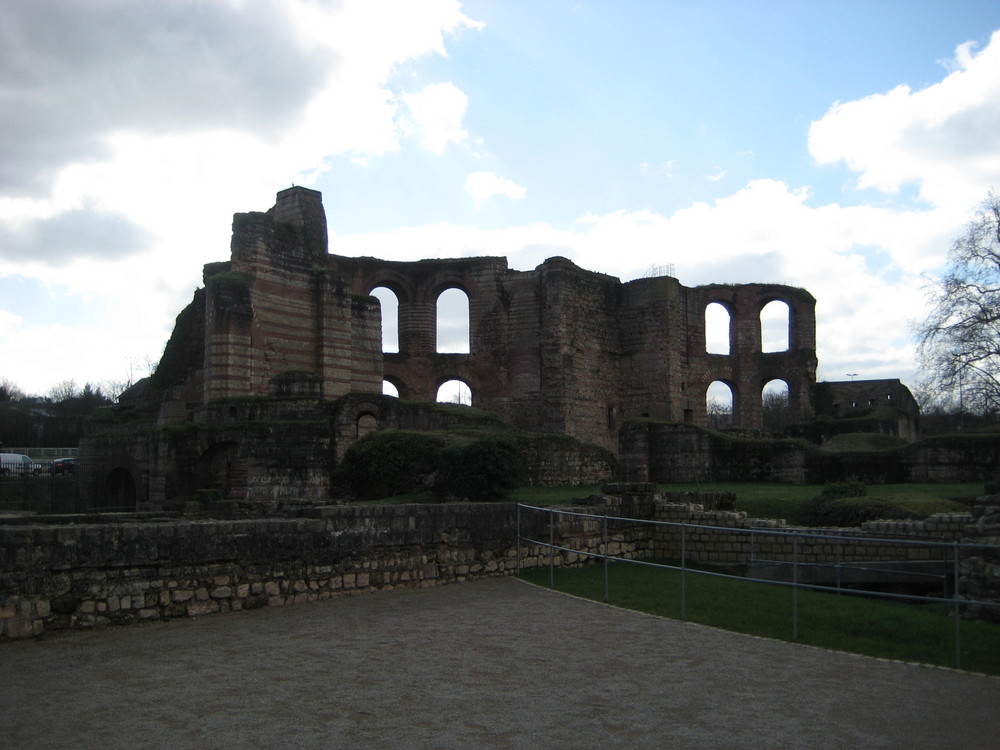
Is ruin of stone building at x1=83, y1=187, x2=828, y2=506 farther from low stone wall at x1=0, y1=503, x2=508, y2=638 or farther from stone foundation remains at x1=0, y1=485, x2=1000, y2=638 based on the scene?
low stone wall at x1=0, y1=503, x2=508, y2=638

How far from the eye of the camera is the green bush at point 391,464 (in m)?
18.2

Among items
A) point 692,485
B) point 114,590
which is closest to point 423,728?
point 114,590

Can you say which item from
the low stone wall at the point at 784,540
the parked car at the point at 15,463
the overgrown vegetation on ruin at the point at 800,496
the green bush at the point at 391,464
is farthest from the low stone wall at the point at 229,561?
the parked car at the point at 15,463

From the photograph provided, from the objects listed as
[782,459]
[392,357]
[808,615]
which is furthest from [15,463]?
[808,615]

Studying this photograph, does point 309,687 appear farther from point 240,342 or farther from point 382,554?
point 240,342

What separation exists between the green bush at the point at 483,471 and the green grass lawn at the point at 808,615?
409 centimetres

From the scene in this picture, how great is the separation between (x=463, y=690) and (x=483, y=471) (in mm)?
9939

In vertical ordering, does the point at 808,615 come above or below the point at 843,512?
below

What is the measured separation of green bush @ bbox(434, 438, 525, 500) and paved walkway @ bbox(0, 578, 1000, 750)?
7.55 m

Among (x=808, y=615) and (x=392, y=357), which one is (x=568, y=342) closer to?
(x=392, y=357)

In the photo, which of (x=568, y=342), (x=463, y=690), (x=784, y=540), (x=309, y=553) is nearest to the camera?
(x=463, y=690)

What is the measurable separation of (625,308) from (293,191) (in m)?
14.0

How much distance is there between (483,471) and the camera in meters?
15.5

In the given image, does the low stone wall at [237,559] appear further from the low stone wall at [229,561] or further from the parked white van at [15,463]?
the parked white van at [15,463]
